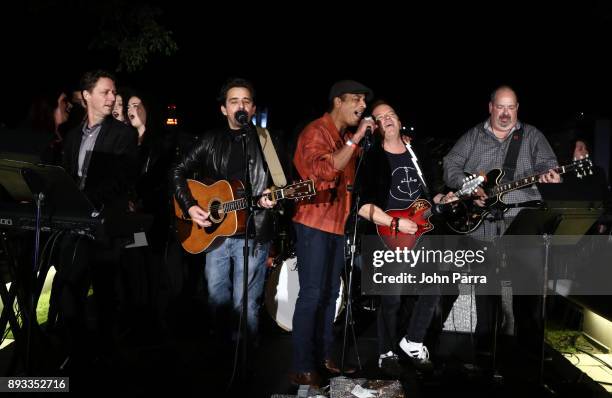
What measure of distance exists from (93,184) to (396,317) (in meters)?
2.86

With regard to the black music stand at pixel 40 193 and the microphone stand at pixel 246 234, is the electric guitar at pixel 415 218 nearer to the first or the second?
the microphone stand at pixel 246 234

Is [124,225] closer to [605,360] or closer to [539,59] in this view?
[605,360]

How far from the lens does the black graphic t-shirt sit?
15.1ft

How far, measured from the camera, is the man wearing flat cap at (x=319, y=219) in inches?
155

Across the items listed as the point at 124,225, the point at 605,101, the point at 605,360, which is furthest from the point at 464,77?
the point at 124,225

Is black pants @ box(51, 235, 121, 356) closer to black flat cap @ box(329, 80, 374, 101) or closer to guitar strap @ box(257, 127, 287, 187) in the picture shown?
guitar strap @ box(257, 127, 287, 187)

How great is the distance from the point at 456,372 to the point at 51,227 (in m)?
3.44

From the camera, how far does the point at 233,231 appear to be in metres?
4.29

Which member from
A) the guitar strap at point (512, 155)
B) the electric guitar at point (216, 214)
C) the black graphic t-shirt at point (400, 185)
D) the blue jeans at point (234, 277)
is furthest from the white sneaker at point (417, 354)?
the electric guitar at point (216, 214)

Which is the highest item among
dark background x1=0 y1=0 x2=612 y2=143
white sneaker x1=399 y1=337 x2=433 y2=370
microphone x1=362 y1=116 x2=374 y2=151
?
dark background x1=0 y1=0 x2=612 y2=143

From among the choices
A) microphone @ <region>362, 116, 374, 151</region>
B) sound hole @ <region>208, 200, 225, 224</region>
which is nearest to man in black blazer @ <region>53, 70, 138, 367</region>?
sound hole @ <region>208, 200, 225, 224</region>

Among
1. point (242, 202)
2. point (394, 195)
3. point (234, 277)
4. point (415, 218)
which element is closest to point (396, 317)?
point (415, 218)

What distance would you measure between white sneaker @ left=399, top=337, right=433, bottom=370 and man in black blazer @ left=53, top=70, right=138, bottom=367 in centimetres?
266

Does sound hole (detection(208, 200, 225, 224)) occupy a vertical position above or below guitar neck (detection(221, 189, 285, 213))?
below
